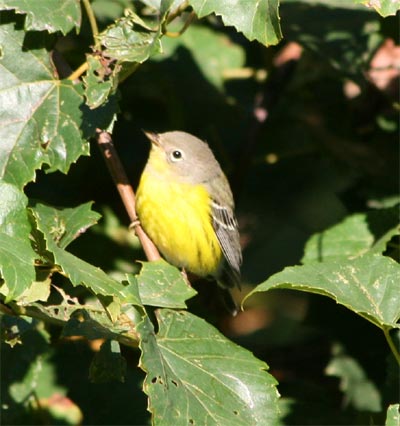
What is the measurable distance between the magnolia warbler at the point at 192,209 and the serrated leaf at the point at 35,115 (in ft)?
4.53

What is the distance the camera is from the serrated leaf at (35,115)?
3.82 m

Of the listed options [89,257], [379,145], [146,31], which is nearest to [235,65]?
[379,145]

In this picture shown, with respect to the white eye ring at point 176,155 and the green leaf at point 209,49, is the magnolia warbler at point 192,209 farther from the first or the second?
the green leaf at point 209,49

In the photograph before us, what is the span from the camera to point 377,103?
19.1ft

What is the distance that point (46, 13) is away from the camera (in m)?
3.71

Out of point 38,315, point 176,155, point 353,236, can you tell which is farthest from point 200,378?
point 176,155

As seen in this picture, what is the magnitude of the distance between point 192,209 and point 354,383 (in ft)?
4.61

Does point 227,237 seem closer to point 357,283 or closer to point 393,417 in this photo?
point 357,283

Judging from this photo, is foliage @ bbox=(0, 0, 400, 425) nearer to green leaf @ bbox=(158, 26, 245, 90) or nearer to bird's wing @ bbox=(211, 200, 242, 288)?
green leaf @ bbox=(158, 26, 245, 90)

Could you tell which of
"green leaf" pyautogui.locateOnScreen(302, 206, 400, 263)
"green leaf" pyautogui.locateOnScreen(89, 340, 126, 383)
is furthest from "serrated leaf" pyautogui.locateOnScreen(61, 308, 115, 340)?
"green leaf" pyautogui.locateOnScreen(302, 206, 400, 263)

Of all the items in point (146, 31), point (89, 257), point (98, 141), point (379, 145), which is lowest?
point (89, 257)

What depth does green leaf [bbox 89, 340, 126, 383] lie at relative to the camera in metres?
3.72

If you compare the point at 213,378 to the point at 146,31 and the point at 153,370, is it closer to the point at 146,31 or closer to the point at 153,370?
the point at 153,370

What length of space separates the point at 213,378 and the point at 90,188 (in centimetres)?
184
